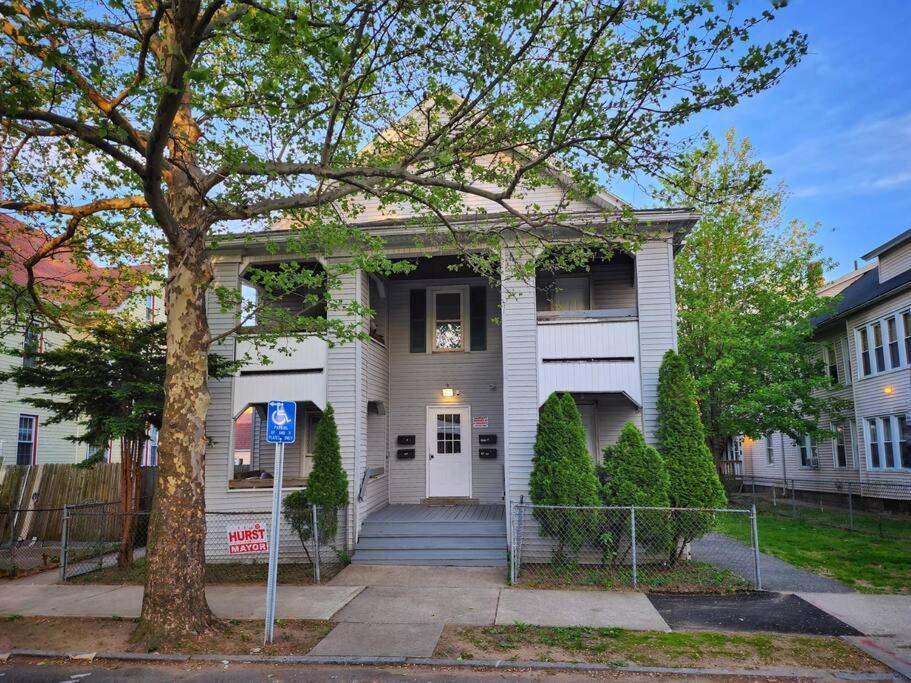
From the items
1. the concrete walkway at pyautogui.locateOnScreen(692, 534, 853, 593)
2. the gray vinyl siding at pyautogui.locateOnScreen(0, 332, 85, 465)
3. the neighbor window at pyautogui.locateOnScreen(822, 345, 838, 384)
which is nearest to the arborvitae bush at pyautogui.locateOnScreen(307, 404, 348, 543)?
the concrete walkway at pyautogui.locateOnScreen(692, 534, 853, 593)

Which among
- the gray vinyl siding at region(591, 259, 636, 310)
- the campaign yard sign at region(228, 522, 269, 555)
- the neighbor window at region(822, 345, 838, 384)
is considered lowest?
the campaign yard sign at region(228, 522, 269, 555)

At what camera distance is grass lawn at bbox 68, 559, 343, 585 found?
10102 mm

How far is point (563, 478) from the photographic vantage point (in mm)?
10250

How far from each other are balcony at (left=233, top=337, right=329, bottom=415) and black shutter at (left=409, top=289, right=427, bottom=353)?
2.69 m

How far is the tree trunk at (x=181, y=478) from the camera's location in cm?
675

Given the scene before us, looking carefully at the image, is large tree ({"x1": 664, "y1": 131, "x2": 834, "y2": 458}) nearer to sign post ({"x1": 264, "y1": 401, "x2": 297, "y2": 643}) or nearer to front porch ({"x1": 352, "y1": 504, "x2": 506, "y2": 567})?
front porch ({"x1": 352, "y1": 504, "x2": 506, "y2": 567})

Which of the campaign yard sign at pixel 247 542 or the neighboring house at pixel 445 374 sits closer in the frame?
the campaign yard sign at pixel 247 542

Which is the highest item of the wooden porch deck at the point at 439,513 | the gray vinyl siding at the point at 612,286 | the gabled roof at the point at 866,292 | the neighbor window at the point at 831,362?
the gabled roof at the point at 866,292

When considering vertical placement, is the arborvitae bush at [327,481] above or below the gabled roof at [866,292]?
below

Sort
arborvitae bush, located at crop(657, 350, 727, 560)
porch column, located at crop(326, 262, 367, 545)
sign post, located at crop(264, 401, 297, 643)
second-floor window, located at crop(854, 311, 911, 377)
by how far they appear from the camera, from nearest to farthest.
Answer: sign post, located at crop(264, 401, 297, 643) < arborvitae bush, located at crop(657, 350, 727, 560) < porch column, located at crop(326, 262, 367, 545) < second-floor window, located at crop(854, 311, 911, 377)

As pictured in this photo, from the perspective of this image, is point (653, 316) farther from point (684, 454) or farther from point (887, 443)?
point (887, 443)

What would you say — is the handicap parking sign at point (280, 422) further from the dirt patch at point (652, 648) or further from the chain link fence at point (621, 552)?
the chain link fence at point (621, 552)

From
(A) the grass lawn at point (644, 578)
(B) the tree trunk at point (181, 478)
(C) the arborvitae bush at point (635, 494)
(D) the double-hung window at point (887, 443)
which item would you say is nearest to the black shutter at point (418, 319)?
(C) the arborvitae bush at point (635, 494)

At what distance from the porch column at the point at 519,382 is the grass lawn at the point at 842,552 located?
16.9 feet
